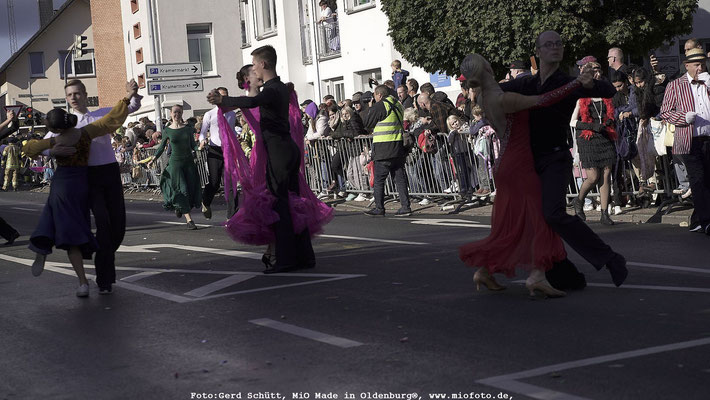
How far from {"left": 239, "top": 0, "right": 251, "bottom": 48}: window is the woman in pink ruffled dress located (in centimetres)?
3329

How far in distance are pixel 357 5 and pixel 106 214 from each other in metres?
25.6

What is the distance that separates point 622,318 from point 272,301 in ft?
9.48

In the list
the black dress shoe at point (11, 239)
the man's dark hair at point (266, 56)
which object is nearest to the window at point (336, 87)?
the black dress shoe at point (11, 239)

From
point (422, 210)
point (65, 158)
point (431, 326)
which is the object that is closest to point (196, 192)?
point (422, 210)

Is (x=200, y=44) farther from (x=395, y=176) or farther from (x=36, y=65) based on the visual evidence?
(x=36, y=65)

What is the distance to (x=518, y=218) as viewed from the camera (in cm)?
834

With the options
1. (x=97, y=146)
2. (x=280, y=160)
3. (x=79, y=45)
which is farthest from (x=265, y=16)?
(x=97, y=146)

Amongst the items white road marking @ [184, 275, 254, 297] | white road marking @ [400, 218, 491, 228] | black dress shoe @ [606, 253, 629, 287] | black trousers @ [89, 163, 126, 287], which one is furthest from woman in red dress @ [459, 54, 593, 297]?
white road marking @ [400, 218, 491, 228]

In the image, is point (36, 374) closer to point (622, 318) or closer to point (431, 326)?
point (431, 326)

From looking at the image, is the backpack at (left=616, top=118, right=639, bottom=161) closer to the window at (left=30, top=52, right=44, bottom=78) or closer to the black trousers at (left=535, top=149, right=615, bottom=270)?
the black trousers at (left=535, top=149, right=615, bottom=270)

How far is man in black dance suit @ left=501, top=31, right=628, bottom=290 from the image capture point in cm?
827

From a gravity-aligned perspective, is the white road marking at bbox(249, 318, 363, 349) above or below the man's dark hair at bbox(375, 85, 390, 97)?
below

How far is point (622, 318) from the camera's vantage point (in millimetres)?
7316

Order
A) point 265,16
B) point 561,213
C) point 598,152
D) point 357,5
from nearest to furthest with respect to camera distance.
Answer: point 561,213, point 598,152, point 357,5, point 265,16
